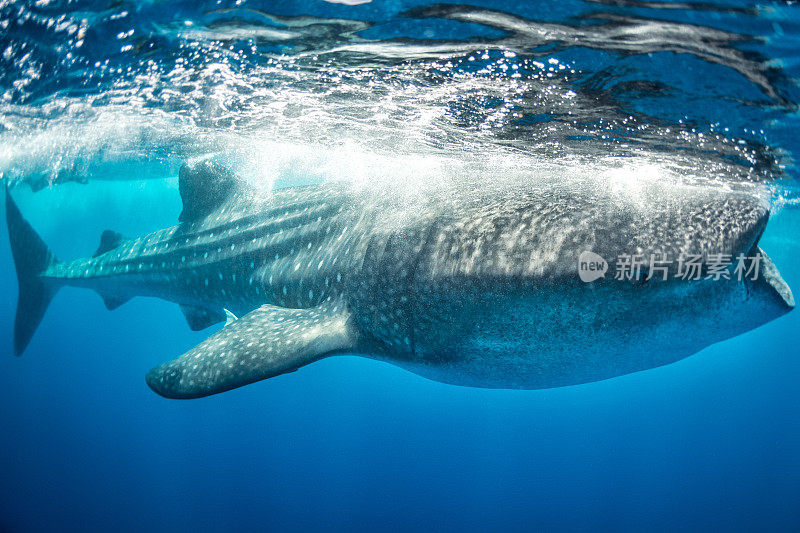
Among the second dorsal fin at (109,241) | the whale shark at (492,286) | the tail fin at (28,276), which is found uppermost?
the whale shark at (492,286)

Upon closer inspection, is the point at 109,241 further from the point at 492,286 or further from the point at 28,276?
the point at 492,286

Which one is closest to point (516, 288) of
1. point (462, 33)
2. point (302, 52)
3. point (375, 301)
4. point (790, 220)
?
point (375, 301)

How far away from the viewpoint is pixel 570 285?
2.69 m

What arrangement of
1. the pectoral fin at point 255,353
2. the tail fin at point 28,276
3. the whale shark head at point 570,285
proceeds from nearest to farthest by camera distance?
the whale shark head at point 570,285
the pectoral fin at point 255,353
the tail fin at point 28,276

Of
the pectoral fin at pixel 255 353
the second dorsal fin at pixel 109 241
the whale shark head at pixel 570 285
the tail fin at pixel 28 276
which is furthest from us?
the tail fin at pixel 28 276

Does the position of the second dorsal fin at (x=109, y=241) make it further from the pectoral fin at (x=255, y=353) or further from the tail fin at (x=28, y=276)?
the pectoral fin at (x=255, y=353)

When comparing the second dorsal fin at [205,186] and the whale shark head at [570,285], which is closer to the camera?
the whale shark head at [570,285]

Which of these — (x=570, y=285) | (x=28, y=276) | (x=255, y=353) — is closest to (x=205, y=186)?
(x=255, y=353)

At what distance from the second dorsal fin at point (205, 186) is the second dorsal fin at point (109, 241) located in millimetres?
2684

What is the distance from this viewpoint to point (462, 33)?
443 centimetres

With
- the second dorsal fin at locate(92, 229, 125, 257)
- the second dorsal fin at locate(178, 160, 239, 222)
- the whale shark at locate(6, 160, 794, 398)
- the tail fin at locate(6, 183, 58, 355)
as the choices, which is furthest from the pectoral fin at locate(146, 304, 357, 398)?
the tail fin at locate(6, 183, 58, 355)

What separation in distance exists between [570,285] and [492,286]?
1.76ft

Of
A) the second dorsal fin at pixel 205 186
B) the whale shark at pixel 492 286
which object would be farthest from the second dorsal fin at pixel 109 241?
the whale shark at pixel 492 286

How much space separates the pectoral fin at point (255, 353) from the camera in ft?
12.0
